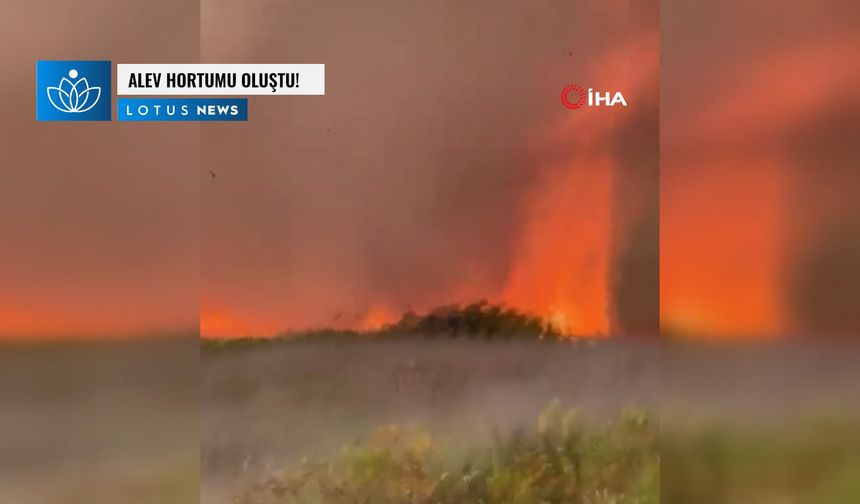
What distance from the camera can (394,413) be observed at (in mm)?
945

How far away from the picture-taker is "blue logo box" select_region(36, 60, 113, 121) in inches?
36.3

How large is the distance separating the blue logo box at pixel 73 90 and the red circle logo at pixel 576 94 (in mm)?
784

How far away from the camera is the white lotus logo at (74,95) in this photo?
3.02 ft

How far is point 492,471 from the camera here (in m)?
0.94

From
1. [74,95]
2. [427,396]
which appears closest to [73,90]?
[74,95]

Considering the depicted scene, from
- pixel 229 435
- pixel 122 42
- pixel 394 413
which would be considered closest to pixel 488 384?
pixel 394 413

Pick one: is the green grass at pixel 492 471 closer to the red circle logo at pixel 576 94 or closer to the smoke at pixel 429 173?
the smoke at pixel 429 173

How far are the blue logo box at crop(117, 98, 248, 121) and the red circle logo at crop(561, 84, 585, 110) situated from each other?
21.7 inches

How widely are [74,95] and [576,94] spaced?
0.87 metres

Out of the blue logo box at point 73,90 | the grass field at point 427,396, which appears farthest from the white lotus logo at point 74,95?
the grass field at point 427,396

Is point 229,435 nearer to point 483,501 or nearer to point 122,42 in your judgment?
point 483,501

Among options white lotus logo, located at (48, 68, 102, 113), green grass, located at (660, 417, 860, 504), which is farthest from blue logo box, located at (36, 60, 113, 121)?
green grass, located at (660, 417, 860, 504)

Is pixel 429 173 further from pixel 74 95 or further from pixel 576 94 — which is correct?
pixel 74 95

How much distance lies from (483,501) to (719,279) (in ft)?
1.86
